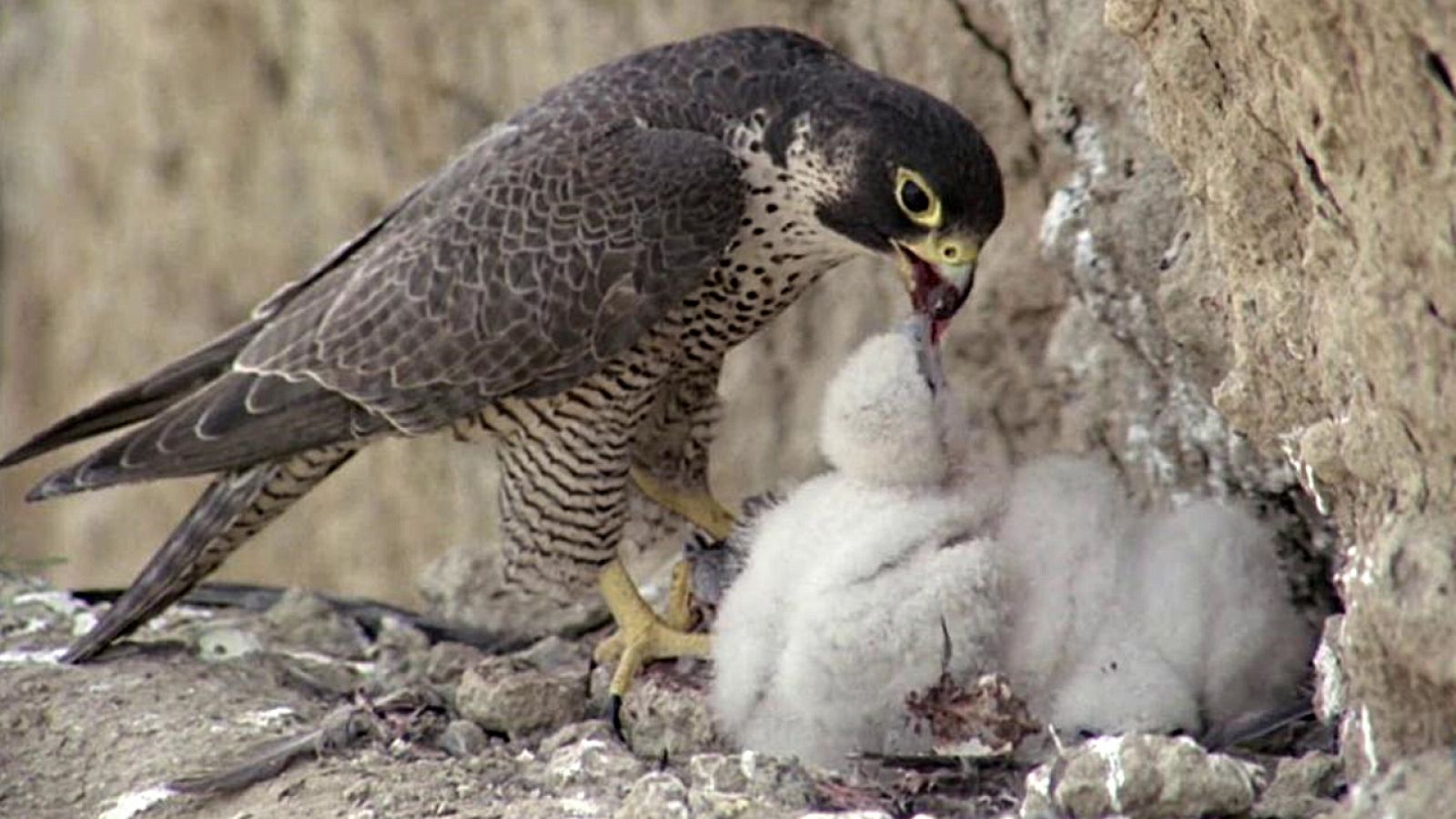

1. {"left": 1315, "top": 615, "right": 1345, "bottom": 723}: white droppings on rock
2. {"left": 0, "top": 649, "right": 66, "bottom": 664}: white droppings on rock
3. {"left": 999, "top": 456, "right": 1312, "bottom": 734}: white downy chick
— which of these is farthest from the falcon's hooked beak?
{"left": 0, "top": 649, "right": 66, "bottom": 664}: white droppings on rock

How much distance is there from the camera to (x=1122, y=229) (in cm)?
530

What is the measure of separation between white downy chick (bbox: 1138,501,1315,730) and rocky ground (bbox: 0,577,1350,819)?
110mm

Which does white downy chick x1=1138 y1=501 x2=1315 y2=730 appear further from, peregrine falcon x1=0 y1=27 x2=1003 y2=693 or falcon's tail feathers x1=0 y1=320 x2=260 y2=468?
falcon's tail feathers x1=0 y1=320 x2=260 y2=468

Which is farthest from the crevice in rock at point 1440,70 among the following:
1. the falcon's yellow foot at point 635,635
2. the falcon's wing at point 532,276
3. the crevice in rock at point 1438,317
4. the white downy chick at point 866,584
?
the falcon's yellow foot at point 635,635

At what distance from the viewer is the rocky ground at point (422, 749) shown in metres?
4.06

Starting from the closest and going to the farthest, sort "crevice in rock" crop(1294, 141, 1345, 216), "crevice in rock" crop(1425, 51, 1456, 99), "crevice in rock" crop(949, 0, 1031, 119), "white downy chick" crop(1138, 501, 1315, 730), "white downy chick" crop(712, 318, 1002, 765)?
"crevice in rock" crop(1425, 51, 1456, 99), "crevice in rock" crop(1294, 141, 1345, 216), "white downy chick" crop(712, 318, 1002, 765), "white downy chick" crop(1138, 501, 1315, 730), "crevice in rock" crop(949, 0, 1031, 119)

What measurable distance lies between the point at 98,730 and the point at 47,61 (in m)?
6.56

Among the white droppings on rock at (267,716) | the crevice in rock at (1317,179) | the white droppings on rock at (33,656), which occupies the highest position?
the crevice in rock at (1317,179)

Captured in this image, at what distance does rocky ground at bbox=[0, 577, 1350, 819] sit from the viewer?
4.06 m

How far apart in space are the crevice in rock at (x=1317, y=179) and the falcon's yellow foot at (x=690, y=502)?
2217 mm

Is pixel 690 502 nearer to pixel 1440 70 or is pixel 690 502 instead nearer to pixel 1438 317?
pixel 1438 317

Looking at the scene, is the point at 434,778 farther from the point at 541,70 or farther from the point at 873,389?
the point at 541,70

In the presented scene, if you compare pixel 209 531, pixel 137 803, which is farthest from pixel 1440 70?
pixel 209 531

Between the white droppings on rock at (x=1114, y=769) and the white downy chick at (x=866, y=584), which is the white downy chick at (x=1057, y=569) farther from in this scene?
the white droppings on rock at (x=1114, y=769)
